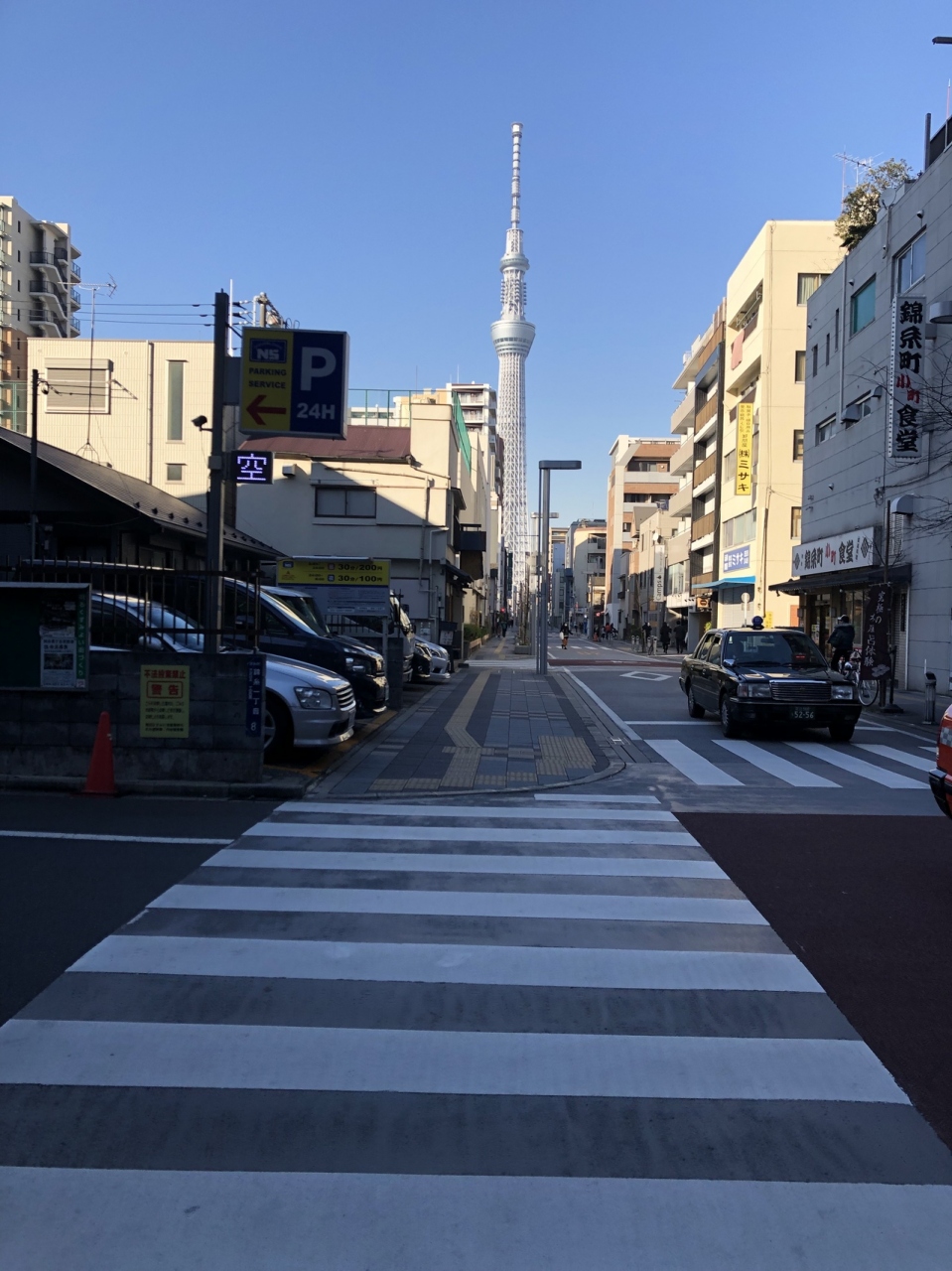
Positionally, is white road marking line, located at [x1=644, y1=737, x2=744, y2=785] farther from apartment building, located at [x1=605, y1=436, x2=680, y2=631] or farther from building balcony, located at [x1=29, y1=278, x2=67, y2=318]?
apartment building, located at [x1=605, y1=436, x2=680, y2=631]

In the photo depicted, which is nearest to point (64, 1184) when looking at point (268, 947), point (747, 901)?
point (268, 947)

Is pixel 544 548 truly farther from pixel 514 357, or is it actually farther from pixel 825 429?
pixel 514 357

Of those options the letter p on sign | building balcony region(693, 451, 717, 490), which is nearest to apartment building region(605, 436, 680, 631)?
building balcony region(693, 451, 717, 490)

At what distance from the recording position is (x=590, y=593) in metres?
147

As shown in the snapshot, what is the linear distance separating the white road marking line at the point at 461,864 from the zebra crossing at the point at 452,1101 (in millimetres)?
768

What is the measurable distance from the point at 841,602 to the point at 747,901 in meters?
26.4

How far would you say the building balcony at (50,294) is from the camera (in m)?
74.1

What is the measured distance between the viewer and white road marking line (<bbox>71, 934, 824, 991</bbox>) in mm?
4836

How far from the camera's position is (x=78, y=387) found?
37.8m

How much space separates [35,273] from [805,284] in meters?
56.7

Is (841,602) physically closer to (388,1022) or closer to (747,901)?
(747,901)

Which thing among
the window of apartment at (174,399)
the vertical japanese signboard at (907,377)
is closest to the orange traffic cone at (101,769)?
the vertical japanese signboard at (907,377)

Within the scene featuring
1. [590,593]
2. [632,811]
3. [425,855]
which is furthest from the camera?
[590,593]

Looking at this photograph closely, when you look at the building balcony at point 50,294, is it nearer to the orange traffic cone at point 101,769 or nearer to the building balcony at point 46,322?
the building balcony at point 46,322
